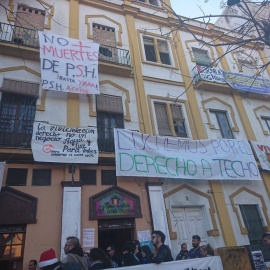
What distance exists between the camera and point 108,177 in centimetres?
823

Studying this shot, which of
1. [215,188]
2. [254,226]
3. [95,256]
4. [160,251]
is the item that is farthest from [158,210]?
[95,256]

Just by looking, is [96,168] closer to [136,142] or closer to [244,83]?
[136,142]

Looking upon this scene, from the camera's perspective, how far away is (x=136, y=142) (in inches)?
329

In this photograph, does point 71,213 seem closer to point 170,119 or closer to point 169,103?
point 170,119

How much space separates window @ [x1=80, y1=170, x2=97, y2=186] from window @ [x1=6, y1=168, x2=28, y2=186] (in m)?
1.69

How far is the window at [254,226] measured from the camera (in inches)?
353

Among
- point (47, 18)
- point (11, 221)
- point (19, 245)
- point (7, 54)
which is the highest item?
point (47, 18)

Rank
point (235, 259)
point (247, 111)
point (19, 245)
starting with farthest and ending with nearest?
point (247, 111)
point (19, 245)
point (235, 259)

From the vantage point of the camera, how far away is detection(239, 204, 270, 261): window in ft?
29.4

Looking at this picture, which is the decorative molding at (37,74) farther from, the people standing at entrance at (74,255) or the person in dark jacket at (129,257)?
the people standing at entrance at (74,255)

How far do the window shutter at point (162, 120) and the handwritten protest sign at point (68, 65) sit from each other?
2.96 meters

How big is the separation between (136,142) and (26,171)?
3.55m

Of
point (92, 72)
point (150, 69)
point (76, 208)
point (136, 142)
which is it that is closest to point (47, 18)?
point (92, 72)

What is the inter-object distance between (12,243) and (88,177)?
2723mm
